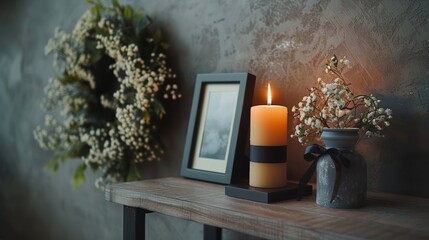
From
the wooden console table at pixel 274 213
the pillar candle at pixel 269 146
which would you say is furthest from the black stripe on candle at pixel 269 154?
the wooden console table at pixel 274 213

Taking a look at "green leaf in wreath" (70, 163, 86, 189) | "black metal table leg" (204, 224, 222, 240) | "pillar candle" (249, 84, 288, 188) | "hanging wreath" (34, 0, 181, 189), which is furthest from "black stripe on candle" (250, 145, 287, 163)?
"green leaf in wreath" (70, 163, 86, 189)

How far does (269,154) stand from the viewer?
1.26 metres

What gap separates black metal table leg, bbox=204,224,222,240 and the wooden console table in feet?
0.64

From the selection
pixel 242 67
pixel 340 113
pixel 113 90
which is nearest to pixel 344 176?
pixel 340 113

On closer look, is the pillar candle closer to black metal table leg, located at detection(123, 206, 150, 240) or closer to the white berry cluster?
the white berry cluster

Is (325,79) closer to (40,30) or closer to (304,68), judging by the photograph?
(304,68)

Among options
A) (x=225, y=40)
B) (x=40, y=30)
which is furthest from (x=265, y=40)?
(x=40, y=30)

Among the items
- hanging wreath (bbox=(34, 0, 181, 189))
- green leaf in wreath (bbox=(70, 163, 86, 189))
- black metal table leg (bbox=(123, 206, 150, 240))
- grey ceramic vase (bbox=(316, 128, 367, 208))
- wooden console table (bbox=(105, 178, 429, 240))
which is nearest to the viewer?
wooden console table (bbox=(105, 178, 429, 240))

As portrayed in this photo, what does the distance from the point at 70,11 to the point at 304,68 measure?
149 centimetres

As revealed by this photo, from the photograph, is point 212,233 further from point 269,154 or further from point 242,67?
point 242,67

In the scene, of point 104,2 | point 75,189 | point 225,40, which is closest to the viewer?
point 225,40

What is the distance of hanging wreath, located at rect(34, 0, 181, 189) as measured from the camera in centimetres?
178

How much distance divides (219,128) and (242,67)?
244 millimetres

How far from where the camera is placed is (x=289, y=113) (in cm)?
148
